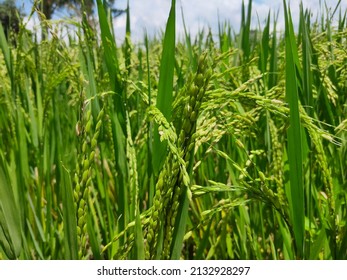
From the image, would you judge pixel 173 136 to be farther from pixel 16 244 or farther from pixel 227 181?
pixel 227 181

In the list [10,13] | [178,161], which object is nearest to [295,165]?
[178,161]

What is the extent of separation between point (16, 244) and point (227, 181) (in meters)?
0.85

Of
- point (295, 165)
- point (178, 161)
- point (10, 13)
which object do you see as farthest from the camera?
point (10, 13)

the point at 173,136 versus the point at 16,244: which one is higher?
the point at 173,136

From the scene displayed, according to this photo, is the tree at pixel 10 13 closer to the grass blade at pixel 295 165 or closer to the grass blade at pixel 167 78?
the grass blade at pixel 167 78

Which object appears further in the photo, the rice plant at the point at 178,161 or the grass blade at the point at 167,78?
the grass blade at the point at 167,78

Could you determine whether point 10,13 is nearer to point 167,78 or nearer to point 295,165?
point 167,78

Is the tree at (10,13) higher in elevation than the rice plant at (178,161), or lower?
higher

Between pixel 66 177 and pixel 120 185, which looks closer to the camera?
pixel 66 177

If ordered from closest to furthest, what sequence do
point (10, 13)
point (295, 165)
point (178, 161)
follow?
point (178, 161) < point (295, 165) < point (10, 13)

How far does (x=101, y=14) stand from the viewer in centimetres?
79

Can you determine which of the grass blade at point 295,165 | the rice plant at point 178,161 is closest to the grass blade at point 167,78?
the rice plant at point 178,161

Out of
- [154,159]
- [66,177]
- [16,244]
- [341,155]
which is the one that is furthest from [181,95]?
[341,155]
